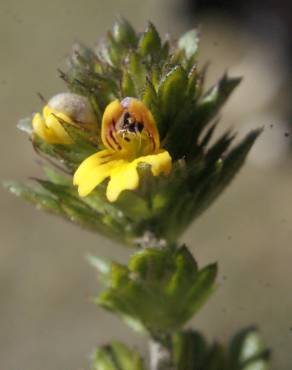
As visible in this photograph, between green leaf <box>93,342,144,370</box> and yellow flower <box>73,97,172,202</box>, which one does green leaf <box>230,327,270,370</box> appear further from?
yellow flower <box>73,97,172,202</box>

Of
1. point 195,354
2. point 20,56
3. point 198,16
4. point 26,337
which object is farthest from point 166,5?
point 195,354

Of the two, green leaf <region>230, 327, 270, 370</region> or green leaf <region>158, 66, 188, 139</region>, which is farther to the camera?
green leaf <region>230, 327, 270, 370</region>

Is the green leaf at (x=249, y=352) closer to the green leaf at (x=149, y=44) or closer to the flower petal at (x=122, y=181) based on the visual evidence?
the flower petal at (x=122, y=181)

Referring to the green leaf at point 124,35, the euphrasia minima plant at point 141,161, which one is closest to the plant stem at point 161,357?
the euphrasia minima plant at point 141,161

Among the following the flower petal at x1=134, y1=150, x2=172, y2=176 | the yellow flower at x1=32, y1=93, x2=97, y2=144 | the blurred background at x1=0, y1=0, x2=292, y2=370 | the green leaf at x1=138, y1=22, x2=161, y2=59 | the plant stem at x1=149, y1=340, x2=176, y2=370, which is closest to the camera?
the flower petal at x1=134, y1=150, x2=172, y2=176

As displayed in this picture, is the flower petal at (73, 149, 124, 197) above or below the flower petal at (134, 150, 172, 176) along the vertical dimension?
above

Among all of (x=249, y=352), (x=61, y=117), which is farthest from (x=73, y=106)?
(x=249, y=352)

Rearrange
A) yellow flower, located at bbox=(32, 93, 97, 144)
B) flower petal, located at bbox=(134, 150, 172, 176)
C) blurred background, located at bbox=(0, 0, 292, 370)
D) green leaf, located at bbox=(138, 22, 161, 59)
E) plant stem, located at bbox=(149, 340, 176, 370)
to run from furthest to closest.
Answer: blurred background, located at bbox=(0, 0, 292, 370)
plant stem, located at bbox=(149, 340, 176, 370)
green leaf, located at bbox=(138, 22, 161, 59)
yellow flower, located at bbox=(32, 93, 97, 144)
flower petal, located at bbox=(134, 150, 172, 176)

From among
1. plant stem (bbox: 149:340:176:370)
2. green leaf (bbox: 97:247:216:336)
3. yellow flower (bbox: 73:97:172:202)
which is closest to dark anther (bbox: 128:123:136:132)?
yellow flower (bbox: 73:97:172:202)

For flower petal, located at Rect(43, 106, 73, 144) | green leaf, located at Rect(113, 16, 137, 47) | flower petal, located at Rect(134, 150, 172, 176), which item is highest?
green leaf, located at Rect(113, 16, 137, 47)
